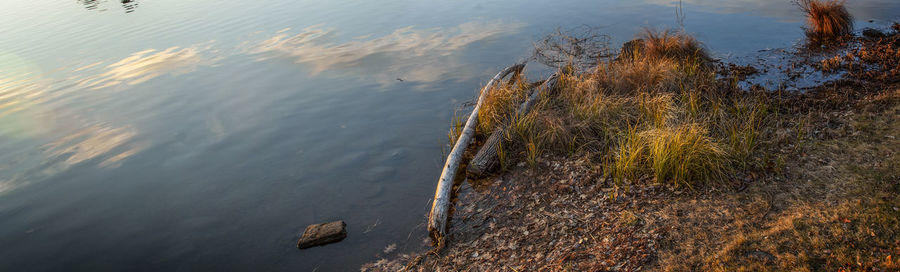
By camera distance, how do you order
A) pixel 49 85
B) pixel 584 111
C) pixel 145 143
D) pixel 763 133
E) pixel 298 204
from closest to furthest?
1. pixel 763 133
2. pixel 298 204
3. pixel 584 111
4. pixel 145 143
5. pixel 49 85

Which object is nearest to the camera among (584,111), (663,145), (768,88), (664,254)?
(664,254)

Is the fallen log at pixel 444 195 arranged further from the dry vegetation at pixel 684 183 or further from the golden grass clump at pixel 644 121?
the golden grass clump at pixel 644 121

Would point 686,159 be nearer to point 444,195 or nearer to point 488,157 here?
point 488,157

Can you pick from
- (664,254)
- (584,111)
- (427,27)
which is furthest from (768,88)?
(427,27)

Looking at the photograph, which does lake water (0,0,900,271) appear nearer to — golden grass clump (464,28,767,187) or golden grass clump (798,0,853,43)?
golden grass clump (798,0,853,43)

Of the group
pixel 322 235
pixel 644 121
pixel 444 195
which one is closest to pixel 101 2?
pixel 322 235

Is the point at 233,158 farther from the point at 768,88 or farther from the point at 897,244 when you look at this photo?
the point at 768,88

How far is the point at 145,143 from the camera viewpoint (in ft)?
33.1

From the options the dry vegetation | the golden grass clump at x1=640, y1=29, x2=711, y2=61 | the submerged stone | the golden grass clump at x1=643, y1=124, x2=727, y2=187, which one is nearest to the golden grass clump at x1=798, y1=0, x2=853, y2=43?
the submerged stone

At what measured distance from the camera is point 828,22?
11.9 m

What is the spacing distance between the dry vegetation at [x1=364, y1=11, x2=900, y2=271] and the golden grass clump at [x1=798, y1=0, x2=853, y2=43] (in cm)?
332

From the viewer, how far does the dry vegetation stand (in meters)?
4.14

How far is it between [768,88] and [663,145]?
5.06m

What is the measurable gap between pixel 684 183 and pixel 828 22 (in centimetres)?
1042
